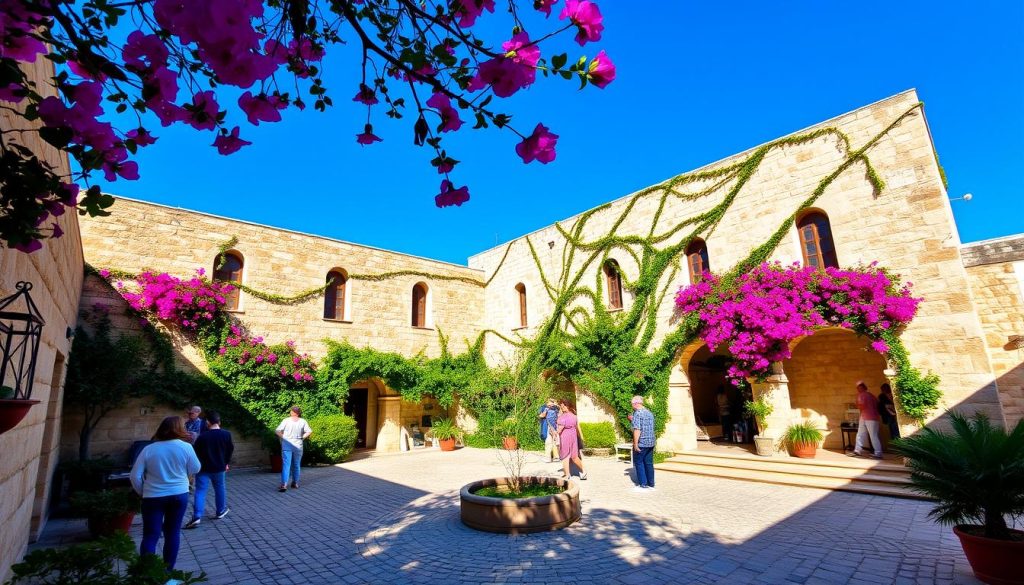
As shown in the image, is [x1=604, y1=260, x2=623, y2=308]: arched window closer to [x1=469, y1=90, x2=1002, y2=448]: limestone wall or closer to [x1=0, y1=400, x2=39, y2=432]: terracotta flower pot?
[x1=469, y1=90, x2=1002, y2=448]: limestone wall

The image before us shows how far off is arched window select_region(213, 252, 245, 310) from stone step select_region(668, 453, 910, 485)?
10.9m

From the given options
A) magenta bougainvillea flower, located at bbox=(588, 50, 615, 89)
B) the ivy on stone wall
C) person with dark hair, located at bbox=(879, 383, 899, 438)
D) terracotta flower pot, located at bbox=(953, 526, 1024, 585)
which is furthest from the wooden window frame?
magenta bougainvillea flower, located at bbox=(588, 50, 615, 89)

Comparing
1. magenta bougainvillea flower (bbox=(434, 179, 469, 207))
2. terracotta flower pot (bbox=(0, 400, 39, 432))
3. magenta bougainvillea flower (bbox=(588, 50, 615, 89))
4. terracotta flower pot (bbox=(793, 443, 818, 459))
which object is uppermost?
magenta bougainvillea flower (bbox=(588, 50, 615, 89))

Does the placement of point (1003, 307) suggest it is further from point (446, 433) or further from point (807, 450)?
point (446, 433)

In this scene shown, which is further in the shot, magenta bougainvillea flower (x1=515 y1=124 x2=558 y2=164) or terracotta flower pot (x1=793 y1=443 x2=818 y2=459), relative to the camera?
terracotta flower pot (x1=793 y1=443 x2=818 y2=459)

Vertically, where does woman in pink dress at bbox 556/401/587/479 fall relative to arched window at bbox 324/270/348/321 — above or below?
below

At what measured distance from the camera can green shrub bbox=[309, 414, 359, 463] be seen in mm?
11250

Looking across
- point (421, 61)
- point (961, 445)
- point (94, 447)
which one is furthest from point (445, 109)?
point (94, 447)

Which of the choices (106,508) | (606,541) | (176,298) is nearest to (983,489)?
(606,541)

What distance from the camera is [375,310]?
14.1 m

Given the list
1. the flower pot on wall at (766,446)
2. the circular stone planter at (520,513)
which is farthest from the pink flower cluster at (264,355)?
the flower pot on wall at (766,446)

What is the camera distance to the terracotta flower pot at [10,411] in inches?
64.1

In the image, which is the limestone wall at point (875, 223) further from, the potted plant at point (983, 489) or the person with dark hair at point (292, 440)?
the person with dark hair at point (292, 440)

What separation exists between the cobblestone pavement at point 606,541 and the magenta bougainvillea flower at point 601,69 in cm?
419
